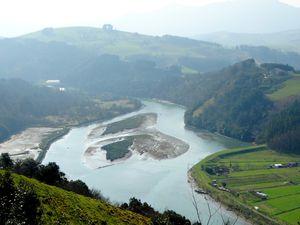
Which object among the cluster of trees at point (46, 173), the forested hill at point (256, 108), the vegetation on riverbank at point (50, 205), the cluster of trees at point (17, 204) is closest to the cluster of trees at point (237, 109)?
the forested hill at point (256, 108)

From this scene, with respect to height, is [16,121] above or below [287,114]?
below

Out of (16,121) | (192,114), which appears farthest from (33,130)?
(192,114)

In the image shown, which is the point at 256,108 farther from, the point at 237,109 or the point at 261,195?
the point at 261,195

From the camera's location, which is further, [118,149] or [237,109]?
[237,109]

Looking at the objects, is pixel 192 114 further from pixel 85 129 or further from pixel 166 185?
pixel 166 185

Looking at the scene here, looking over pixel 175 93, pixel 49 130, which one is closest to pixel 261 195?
pixel 49 130

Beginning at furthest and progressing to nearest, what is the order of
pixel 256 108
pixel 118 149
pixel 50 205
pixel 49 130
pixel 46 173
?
pixel 256 108, pixel 49 130, pixel 118 149, pixel 46 173, pixel 50 205
